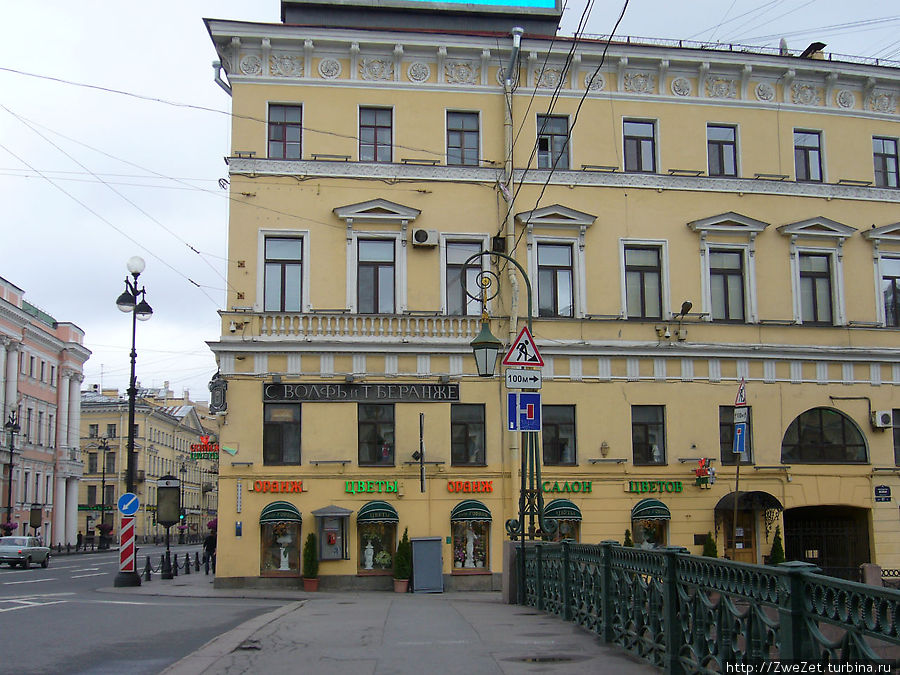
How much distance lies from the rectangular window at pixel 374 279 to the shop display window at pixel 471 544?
6289 millimetres

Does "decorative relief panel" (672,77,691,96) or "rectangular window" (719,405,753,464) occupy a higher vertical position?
"decorative relief panel" (672,77,691,96)

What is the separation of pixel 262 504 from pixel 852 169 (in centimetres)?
2015

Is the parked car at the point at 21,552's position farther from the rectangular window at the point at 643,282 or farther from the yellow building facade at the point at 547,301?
the rectangular window at the point at 643,282

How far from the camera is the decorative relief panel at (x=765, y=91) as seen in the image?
27938 mm

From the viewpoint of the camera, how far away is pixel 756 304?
2705 centimetres

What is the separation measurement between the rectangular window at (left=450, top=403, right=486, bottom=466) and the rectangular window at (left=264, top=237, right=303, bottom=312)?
5.30 meters

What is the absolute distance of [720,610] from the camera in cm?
752

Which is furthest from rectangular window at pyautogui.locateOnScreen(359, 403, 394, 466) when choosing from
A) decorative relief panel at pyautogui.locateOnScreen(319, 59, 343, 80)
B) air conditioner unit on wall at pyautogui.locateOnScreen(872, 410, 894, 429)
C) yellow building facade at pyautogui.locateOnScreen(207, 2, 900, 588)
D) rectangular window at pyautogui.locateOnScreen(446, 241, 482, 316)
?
air conditioner unit on wall at pyautogui.locateOnScreen(872, 410, 894, 429)

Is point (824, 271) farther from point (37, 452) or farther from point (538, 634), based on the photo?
point (37, 452)

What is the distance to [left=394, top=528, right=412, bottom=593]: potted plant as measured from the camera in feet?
79.1

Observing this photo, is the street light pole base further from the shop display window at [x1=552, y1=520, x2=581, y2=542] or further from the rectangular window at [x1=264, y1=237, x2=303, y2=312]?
the shop display window at [x1=552, y1=520, x2=581, y2=542]

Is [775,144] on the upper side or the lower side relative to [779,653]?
upper

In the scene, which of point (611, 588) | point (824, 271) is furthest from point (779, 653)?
point (824, 271)

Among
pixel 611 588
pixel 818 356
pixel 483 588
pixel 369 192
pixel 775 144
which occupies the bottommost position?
pixel 483 588
